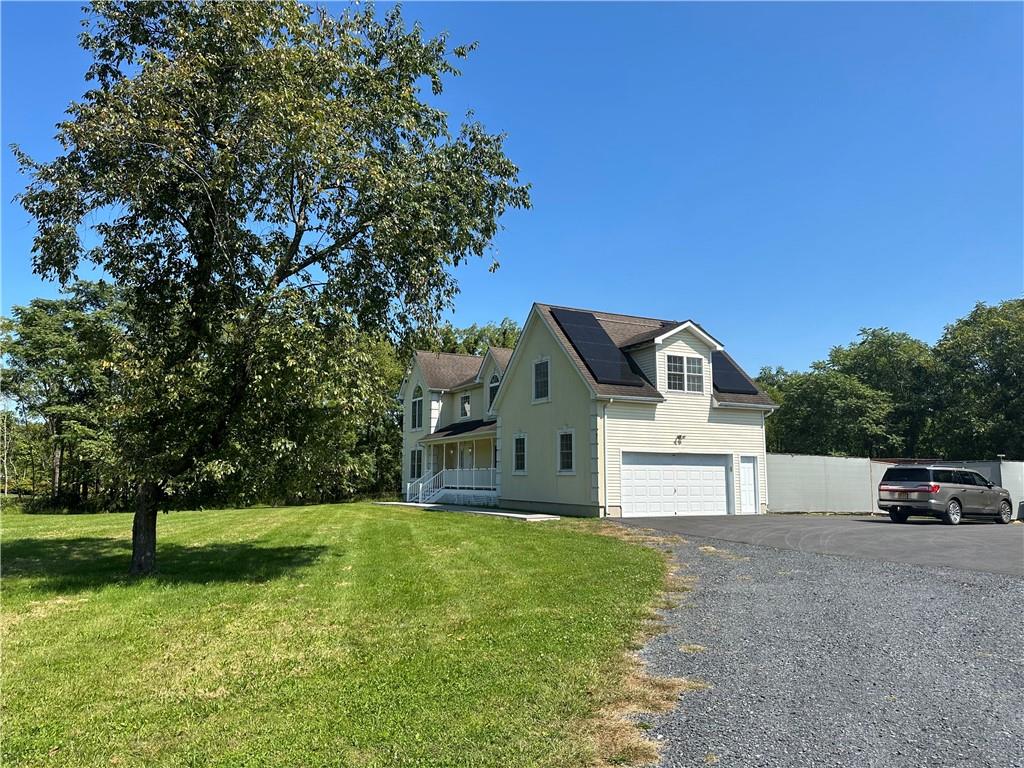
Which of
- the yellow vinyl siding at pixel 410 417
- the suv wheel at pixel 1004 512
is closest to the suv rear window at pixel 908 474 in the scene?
the suv wheel at pixel 1004 512

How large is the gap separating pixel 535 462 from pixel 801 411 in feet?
102

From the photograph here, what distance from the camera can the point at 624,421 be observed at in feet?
64.6

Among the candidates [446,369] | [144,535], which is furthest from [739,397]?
[144,535]

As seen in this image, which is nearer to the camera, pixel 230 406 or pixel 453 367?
pixel 230 406

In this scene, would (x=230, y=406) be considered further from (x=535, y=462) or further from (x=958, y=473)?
(x=958, y=473)

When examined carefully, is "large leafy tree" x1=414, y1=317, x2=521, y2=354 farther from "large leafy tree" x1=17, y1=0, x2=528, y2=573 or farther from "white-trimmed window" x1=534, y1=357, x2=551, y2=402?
"large leafy tree" x1=17, y1=0, x2=528, y2=573

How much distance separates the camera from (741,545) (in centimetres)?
1257

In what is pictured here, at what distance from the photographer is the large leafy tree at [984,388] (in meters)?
37.4

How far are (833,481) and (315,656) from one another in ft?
75.6

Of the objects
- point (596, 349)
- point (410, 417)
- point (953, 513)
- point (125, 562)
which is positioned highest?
point (596, 349)

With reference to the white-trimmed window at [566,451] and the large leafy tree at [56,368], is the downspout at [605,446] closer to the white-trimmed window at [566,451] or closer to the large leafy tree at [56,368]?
the white-trimmed window at [566,451]

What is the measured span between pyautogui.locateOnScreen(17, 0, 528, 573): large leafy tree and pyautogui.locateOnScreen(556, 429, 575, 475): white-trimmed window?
407 inches

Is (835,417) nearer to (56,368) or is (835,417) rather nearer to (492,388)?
(492,388)

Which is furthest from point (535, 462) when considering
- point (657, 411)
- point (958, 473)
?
point (958, 473)
